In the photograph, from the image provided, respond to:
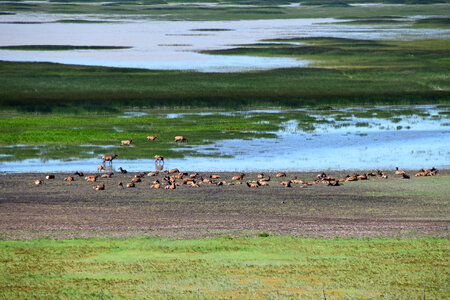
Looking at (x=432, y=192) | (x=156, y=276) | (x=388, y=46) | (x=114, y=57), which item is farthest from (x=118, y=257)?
(x=388, y=46)

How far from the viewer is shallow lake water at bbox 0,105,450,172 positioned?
43.0m

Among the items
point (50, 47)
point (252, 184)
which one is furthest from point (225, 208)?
point (50, 47)

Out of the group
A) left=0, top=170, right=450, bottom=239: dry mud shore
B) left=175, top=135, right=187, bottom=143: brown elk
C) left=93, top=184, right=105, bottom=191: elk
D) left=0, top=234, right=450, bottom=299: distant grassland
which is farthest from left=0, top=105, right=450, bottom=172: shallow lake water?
left=0, top=234, right=450, bottom=299: distant grassland

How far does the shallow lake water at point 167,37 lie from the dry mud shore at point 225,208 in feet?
153

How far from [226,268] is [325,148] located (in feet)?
89.9

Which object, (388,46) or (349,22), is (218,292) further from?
(349,22)

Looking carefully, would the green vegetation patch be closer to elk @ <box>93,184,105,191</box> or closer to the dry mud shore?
the dry mud shore

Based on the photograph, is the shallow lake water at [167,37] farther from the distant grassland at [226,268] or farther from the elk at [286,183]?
the distant grassland at [226,268]

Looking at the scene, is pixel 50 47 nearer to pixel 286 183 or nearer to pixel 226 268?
pixel 286 183

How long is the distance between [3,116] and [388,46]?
6003 cm

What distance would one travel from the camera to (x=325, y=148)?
1902 inches

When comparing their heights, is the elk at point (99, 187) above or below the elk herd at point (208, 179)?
above

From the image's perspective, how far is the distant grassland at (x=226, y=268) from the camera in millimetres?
19719

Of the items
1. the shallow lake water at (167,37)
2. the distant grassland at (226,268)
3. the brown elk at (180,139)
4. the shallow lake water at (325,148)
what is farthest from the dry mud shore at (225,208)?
the shallow lake water at (167,37)
